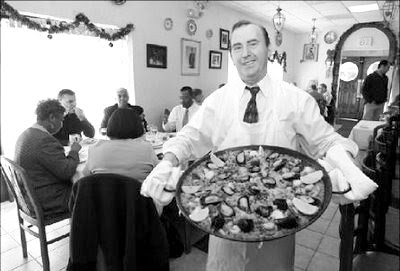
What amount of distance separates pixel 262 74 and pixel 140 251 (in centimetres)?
104

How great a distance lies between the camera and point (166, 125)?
3.06m

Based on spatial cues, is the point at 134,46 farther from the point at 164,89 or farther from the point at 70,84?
the point at 70,84

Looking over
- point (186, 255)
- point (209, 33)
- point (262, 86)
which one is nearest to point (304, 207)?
point (262, 86)

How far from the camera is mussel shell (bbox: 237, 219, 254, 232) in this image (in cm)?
73

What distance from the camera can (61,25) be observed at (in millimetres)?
2605

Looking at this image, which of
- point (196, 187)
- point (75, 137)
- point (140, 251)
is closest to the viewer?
point (196, 187)

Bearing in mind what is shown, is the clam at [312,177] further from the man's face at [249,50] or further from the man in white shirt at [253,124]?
the man's face at [249,50]

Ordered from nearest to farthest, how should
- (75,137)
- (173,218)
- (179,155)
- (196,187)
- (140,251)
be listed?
(196,187)
(179,155)
(140,251)
(173,218)
(75,137)

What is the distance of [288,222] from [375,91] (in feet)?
8.33

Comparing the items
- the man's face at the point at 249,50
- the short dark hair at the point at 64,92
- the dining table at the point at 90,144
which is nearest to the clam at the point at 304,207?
the man's face at the point at 249,50

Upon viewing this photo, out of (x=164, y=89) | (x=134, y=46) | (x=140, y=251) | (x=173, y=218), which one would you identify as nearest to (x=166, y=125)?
(x=164, y=89)

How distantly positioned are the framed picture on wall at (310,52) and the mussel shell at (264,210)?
310 cm

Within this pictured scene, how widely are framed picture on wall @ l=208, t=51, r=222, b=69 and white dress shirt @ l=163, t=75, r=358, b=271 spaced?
3.48m

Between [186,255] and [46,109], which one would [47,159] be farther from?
[186,255]
